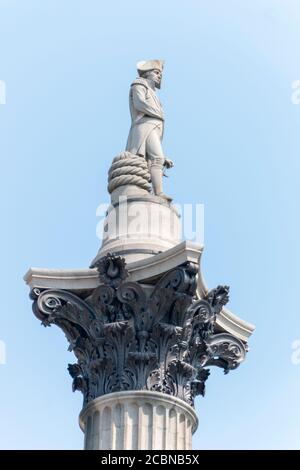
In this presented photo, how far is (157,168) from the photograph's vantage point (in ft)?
98.3

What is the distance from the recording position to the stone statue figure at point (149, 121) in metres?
30.0

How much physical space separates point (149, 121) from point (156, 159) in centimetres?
120

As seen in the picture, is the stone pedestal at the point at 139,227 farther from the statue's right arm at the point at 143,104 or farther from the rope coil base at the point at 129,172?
the statue's right arm at the point at 143,104

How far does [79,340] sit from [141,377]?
6.07 feet

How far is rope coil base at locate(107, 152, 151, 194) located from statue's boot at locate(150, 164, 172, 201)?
12 cm

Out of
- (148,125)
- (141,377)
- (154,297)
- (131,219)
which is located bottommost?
(141,377)

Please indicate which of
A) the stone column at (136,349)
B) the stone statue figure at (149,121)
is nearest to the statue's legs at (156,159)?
the stone statue figure at (149,121)

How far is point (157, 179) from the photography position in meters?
29.8

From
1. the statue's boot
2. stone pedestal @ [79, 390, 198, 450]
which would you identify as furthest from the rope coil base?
stone pedestal @ [79, 390, 198, 450]

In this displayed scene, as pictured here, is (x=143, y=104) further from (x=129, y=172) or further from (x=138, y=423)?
(x=138, y=423)

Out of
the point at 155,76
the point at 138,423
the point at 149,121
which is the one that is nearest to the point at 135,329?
the point at 138,423
